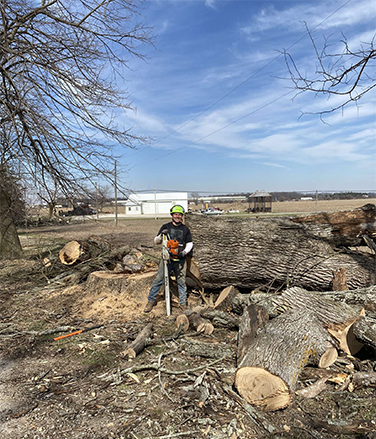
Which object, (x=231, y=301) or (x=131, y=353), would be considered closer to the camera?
(x=131, y=353)

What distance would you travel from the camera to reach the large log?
17.0ft

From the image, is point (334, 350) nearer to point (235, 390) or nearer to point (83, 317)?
point (235, 390)

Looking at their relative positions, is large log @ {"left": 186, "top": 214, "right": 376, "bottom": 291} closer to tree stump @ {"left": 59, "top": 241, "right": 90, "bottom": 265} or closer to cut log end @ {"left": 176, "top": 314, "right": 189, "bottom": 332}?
cut log end @ {"left": 176, "top": 314, "right": 189, "bottom": 332}

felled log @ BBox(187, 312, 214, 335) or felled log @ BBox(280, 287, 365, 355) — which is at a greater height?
felled log @ BBox(280, 287, 365, 355)

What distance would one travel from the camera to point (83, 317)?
17.8ft

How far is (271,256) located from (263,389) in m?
2.81

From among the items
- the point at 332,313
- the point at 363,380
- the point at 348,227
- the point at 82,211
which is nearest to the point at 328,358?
the point at 363,380

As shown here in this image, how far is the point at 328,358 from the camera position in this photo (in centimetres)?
354

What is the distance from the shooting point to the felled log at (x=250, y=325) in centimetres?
369

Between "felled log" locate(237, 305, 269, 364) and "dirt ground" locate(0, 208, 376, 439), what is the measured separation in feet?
0.78

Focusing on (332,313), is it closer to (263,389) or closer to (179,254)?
(263,389)

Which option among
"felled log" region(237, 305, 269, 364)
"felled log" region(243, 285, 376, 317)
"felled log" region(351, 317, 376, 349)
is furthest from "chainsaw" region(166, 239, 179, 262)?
"felled log" region(351, 317, 376, 349)

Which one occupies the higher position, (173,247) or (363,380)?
(173,247)

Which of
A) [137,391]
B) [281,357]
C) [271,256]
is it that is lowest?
[137,391]
